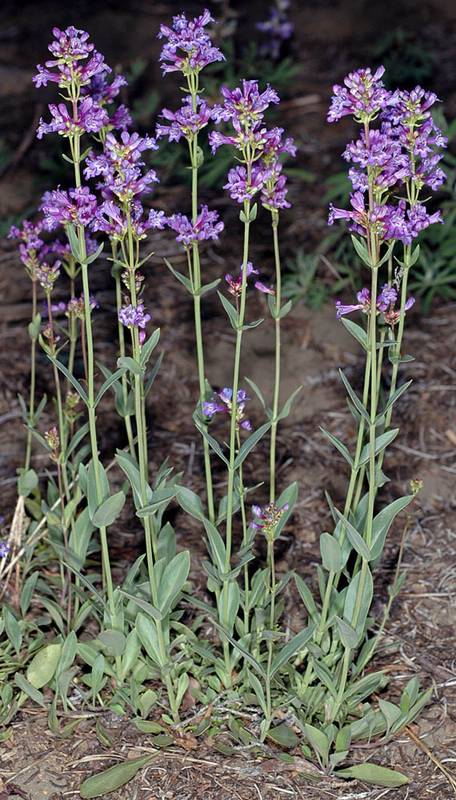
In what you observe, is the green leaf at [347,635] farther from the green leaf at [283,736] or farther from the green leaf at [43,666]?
the green leaf at [43,666]

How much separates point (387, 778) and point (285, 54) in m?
4.89

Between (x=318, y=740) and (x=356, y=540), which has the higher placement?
(x=356, y=540)

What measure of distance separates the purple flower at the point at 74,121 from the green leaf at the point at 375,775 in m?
1.70

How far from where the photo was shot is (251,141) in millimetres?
2469

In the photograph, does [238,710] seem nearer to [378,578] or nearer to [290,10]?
[378,578]

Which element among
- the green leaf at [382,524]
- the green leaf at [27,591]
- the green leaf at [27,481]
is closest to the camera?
the green leaf at [382,524]

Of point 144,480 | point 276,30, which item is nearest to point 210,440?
point 144,480

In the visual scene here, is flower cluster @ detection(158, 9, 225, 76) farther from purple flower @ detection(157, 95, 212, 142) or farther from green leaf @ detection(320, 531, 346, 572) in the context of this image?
green leaf @ detection(320, 531, 346, 572)

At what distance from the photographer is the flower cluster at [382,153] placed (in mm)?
2320

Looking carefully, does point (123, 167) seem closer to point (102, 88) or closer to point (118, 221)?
point (118, 221)

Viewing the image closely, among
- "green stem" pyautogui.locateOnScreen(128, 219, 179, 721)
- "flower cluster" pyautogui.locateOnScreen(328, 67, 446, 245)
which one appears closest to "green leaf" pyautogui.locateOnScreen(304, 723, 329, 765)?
"green stem" pyautogui.locateOnScreen(128, 219, 179, 721)

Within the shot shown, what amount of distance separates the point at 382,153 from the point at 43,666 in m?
1.63

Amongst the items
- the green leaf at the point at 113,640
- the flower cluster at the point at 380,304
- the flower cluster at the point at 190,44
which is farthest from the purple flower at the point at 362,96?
the green leaf at the point at 113,640

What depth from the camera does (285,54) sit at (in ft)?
21.8
